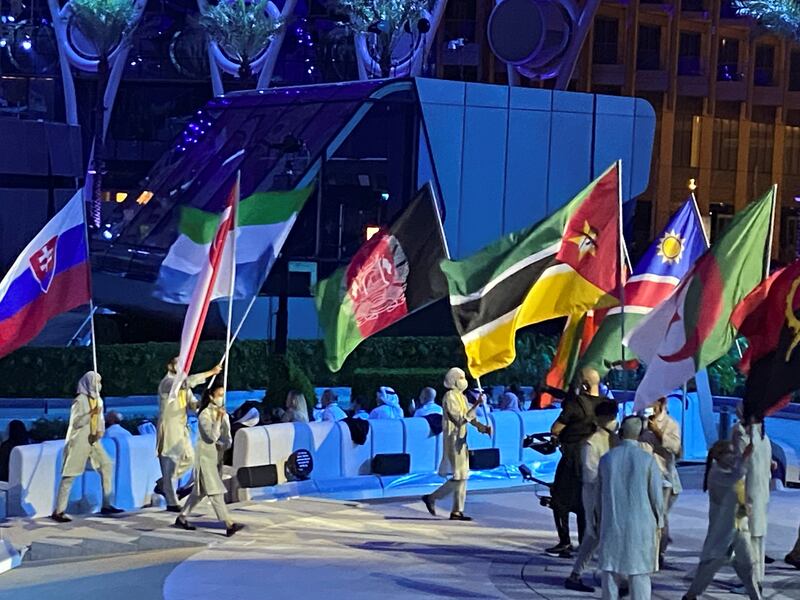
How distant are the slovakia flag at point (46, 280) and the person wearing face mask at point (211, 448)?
153 centimetres

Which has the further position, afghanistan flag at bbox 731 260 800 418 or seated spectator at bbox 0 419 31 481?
seated spectator at bbox 0 419 31 481

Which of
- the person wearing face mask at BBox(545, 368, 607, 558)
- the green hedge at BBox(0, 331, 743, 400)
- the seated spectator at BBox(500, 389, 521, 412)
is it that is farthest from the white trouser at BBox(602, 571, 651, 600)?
the green hedge at BBox(0, 331, 743, 400)

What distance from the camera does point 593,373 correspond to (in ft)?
41.7

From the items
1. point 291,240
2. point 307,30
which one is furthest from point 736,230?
point 307,30

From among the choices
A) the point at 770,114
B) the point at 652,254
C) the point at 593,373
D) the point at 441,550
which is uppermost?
the point at 770,114

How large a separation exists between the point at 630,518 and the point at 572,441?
275 cm

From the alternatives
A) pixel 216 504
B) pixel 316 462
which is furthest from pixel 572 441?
pixel 316 462

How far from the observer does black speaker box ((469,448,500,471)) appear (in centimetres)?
1770

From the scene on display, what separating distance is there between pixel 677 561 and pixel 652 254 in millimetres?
3489

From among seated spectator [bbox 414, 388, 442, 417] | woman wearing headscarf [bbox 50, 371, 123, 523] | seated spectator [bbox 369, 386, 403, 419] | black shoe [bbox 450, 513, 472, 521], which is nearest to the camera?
woman wearing headscarf [bbox 50, 371, 123, 523]

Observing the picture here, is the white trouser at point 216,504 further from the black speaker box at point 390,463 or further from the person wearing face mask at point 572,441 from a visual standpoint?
the black speaker box at point 390,463

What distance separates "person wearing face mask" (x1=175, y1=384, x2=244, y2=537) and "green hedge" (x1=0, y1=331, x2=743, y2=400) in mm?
9996

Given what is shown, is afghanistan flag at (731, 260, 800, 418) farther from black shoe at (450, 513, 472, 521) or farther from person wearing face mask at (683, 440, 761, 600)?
black shoe at (450, 513, 472, 521)

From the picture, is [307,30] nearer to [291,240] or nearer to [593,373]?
[291,240]
